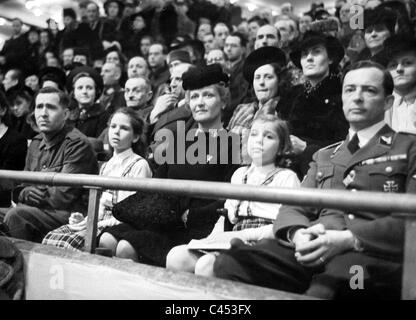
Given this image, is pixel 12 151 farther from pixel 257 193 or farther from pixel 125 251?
pixel 257 193

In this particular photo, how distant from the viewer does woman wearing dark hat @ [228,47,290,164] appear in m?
2.67

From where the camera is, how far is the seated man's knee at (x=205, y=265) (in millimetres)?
1425

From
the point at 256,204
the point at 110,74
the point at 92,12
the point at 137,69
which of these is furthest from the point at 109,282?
the point at 92,12

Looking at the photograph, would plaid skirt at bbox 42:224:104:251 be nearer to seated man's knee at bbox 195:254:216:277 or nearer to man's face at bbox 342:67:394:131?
seated man's knee at bbox 195:254:216:277

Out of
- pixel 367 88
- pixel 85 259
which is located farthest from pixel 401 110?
pixel 85 259

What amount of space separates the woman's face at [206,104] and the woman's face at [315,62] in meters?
0.62

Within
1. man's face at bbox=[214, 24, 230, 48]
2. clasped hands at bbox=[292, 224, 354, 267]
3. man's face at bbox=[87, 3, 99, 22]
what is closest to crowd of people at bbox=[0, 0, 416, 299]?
clasped hands at bbox=[292, 224, 354, 267]

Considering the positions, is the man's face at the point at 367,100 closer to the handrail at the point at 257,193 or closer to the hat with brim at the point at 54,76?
the handrail at the point at 257,193

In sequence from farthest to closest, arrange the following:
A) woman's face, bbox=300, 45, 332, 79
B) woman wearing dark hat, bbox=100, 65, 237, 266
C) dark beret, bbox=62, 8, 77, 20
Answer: dark beret, bbox=62, 8, 77, 20 < woman's face, bbox=300, 45, 332, 79 < woman wearing dark hat, bbox=100, 65, 237, 266

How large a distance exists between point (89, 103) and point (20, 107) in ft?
2.69

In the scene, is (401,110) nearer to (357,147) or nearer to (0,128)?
(357,147)

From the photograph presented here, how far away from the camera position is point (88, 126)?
12.5 ft

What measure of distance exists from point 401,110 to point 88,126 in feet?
8.13

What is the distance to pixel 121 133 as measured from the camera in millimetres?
2516
